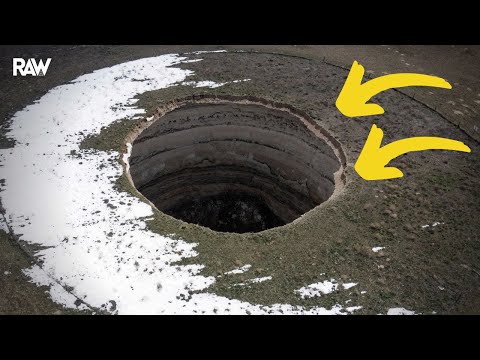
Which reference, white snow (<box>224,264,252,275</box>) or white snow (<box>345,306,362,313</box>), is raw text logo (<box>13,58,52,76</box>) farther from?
white snow (<box>345,306,362,313</box>)

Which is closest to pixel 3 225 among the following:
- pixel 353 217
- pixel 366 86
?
pixel 353 217

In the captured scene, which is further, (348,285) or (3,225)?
(3,225)

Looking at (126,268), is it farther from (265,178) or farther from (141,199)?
(265,178)

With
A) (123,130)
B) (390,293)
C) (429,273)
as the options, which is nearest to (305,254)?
(390,293)

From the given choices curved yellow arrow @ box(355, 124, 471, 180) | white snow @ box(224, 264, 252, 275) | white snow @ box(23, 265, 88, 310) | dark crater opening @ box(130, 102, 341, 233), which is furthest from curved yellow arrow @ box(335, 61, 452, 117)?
white snow @ box(23, 265, 88, 310)

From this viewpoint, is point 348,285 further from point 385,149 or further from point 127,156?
point 127,156

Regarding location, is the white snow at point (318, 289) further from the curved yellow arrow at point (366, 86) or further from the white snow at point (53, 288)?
Answer: the curved yellow arrow at point (366, 86)
